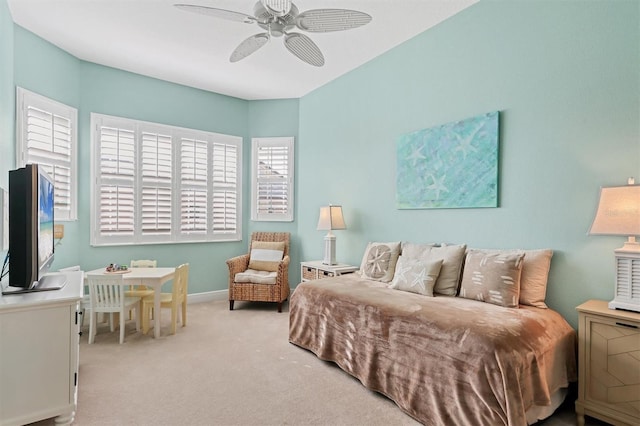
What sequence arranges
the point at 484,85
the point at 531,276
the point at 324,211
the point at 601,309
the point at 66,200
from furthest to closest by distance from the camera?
the point at 324,211, the point at 66,200, the point at 484,85, the point at 531,276, the point at 601,309

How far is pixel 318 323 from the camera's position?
3.19 metres

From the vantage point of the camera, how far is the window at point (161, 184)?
454 cm

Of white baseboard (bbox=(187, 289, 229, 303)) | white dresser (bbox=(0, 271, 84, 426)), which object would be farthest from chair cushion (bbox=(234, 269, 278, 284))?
white dresser (bbox=(0, 271, 84, 426))

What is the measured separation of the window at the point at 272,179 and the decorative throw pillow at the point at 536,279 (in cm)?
360

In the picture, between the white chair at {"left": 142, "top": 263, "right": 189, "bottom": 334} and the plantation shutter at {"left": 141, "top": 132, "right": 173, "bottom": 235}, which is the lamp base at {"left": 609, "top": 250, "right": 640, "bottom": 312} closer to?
the white chair at {"left": 142, "top": 263, "right": 189, "bottom": 334}

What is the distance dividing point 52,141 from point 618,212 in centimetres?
518

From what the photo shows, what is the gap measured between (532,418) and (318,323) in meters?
1.71

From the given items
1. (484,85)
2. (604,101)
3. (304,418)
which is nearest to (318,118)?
(484,85)

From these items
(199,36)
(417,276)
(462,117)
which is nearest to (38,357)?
(417,276)

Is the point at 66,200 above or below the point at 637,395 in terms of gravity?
above

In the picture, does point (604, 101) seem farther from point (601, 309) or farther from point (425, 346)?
point (425, 346)

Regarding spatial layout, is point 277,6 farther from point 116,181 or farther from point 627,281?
point 116,181

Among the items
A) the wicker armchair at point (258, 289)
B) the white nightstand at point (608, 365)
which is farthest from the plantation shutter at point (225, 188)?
the white nightstand at point (608, 365)

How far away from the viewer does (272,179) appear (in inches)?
222
